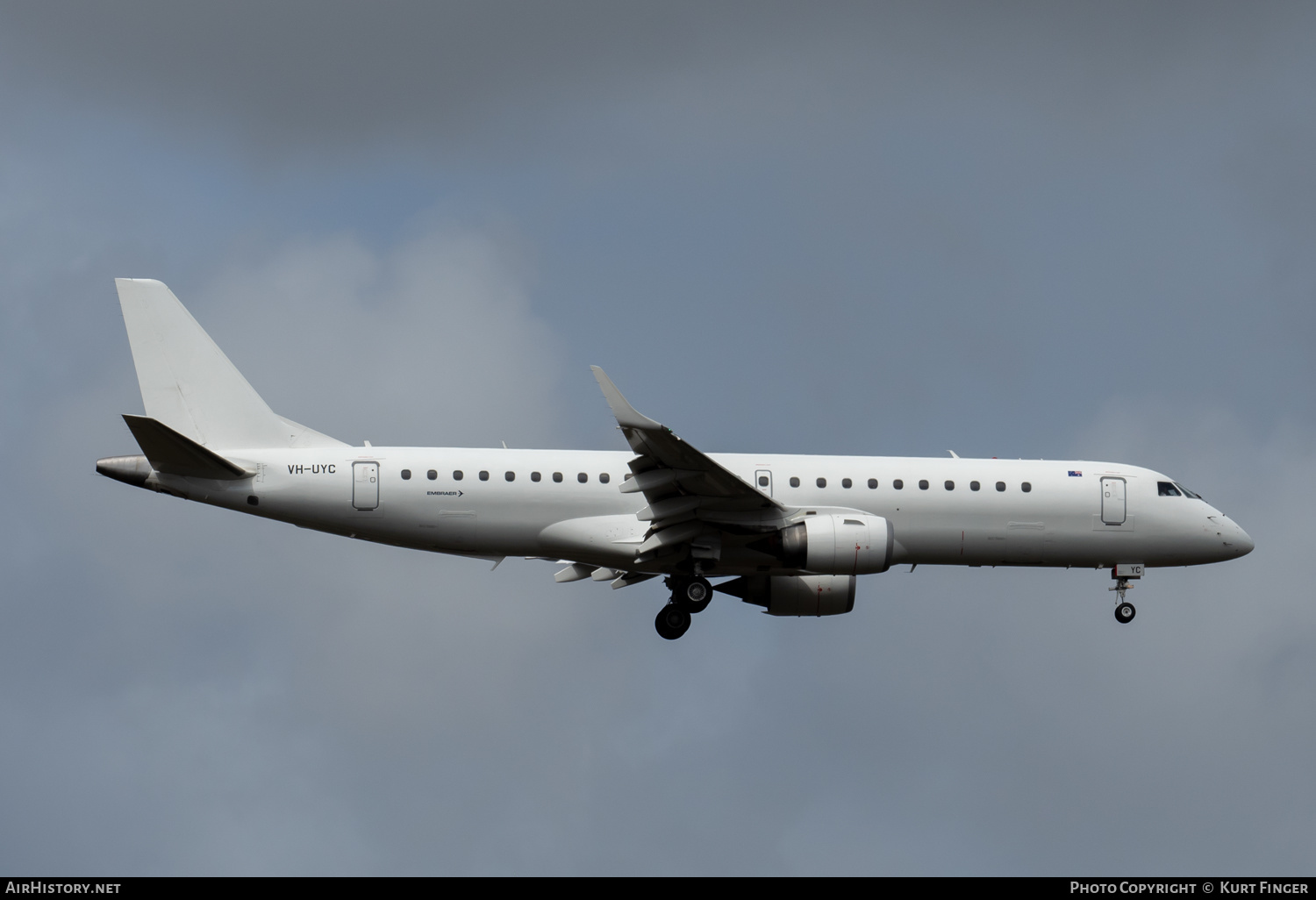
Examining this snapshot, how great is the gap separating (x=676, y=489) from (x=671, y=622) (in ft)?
13.6

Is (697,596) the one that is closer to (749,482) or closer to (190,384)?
(749,482)

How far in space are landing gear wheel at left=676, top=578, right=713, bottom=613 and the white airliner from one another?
0.05 m

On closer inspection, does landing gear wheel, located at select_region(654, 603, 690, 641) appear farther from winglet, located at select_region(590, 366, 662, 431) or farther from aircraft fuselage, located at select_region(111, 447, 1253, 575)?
winglet, located at select_region(590, 366, 662, 431)

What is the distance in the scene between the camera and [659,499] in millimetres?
35219

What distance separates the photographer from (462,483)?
116ft

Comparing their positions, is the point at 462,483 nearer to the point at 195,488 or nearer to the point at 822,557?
the point at 195,488

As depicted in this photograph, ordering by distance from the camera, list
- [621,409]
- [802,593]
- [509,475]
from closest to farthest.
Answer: [621,409]
[509,475]
[802,593]

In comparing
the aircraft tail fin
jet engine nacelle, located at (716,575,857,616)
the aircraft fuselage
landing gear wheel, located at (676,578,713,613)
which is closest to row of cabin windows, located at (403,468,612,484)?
the aircraft fuselage

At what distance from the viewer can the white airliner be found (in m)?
34.8

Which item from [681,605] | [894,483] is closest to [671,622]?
[681,605]

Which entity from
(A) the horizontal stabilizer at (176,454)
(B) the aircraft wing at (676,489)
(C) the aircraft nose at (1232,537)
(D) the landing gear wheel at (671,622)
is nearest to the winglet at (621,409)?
(B) the aircraft wing at (676,489)

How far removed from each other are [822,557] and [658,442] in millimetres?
4597

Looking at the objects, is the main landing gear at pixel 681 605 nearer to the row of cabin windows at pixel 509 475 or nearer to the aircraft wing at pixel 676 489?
the aircraft wing at pixel 676 489
